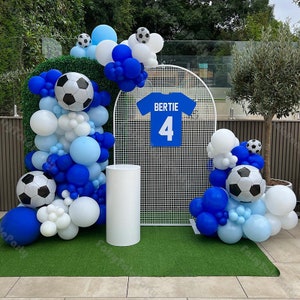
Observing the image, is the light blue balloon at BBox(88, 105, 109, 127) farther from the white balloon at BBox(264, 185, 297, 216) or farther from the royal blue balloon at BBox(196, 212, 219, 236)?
the white balloon at BBox(264, 185, 297, 216)

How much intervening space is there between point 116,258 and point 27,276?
35.0 inches

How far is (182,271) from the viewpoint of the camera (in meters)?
3.46

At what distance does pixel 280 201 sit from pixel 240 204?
0.44 m

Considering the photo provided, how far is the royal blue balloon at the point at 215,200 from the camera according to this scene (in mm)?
4016

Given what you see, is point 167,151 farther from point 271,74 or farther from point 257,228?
point 271,74

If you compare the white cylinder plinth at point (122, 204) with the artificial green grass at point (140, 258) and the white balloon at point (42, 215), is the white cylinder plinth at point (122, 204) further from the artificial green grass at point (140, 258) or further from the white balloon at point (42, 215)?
the white balloon at point (42, 215)

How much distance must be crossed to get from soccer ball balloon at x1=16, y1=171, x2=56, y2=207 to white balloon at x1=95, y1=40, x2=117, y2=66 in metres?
1.54

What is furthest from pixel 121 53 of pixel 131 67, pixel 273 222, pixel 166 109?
pixel 273 222

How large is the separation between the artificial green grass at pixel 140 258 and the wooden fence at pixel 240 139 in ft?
4.60

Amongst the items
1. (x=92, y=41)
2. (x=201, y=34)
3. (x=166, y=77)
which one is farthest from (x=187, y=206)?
(x=201, y=34)

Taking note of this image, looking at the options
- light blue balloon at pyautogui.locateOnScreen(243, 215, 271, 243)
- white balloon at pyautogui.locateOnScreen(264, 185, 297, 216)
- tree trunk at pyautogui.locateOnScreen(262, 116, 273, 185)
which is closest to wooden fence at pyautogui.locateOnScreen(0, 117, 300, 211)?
tree trunk at pyautogui.locateOnScreen(262, 116, 273, 185)

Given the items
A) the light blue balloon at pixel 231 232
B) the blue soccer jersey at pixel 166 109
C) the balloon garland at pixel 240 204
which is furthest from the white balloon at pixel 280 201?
the blue soccer jersey at pixel 166 109

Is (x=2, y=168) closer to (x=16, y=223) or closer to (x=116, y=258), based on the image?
(x=16, y=223)

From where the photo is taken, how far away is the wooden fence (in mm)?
5281
